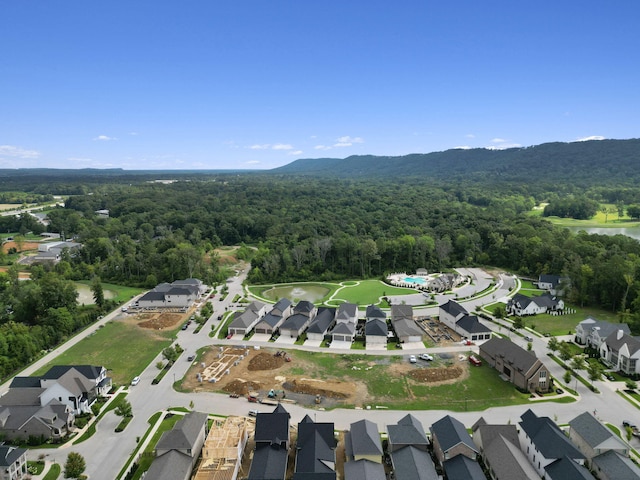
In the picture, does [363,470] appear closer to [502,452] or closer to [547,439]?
[502,452]

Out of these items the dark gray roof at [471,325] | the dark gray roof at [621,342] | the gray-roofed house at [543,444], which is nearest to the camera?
the gray-roofed house at [543,444]

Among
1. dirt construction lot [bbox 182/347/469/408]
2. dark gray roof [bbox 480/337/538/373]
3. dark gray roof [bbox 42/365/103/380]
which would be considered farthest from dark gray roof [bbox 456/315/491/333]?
dark gray roof [bbox 42/365/103/380]

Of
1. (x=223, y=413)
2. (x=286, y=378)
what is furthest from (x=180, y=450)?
(x=286, y=378)

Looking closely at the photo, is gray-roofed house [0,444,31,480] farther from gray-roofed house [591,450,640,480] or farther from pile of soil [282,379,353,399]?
gray-roofed house [591,450,640,480]

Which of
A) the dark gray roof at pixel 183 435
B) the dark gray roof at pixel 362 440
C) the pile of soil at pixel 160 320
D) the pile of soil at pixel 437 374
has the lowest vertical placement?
the pile of soil at pixel 160 320

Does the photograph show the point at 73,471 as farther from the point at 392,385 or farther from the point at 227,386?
the point at 392,385

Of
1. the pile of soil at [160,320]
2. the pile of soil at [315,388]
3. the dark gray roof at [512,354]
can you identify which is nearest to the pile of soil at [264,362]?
the pile of soil at [315,388]

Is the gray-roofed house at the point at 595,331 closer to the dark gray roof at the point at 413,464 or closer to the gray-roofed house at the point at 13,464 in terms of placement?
the dark gray roof at the point at 413,464
